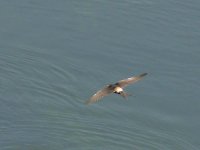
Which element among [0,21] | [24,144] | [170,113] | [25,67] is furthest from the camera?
[0,21]

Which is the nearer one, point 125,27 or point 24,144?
point 24,144

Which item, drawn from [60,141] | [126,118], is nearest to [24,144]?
[60,141]

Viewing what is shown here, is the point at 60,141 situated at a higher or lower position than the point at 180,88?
lower

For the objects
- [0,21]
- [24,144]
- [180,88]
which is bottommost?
[24,144]

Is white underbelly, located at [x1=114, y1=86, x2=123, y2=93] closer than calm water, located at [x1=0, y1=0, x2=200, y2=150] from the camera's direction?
Yes

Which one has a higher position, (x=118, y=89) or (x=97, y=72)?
(x=97, y=72)

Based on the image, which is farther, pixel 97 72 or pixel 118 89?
pixel 97 72

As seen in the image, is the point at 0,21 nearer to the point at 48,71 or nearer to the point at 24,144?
the point at 48,71

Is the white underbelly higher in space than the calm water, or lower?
lower
